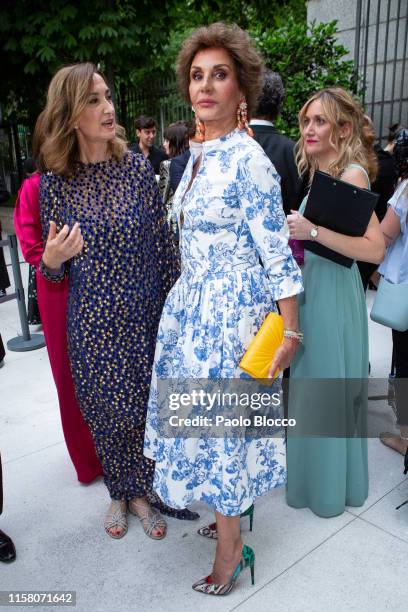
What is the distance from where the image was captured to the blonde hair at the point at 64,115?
6.78ft

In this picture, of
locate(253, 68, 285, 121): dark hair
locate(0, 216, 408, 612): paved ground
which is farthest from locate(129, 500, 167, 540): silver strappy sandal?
locate(253, 68, 285, 121): dark hair

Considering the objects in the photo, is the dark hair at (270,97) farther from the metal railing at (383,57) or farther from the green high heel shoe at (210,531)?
the metal railing at (383,57)

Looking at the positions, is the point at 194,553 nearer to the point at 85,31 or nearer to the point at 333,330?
the point at 333,330

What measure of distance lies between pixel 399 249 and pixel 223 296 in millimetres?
1272

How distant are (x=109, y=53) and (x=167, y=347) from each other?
7.13 meters

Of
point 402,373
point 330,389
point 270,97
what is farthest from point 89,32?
point 330,389

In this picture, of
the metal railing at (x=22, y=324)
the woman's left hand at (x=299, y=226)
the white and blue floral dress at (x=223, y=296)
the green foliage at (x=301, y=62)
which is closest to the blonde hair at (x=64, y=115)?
the white and blue floral dress at (x=223, y=296)

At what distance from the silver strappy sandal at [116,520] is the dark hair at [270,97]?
2.21 m

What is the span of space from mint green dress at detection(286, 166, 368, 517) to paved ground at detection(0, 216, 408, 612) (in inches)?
6.3

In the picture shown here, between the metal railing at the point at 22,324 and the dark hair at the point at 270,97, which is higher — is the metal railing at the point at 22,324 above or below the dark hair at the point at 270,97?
below

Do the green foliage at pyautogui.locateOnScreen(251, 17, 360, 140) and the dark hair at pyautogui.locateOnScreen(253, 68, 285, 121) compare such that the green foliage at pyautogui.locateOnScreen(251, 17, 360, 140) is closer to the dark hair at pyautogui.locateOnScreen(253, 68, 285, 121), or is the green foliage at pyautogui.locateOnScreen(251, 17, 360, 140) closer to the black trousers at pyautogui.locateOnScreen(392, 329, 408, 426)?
the dark hair at pyautogui.locateOnScreen(253, 68, 285, 121)

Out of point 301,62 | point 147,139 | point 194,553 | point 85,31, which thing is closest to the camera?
point 194,553

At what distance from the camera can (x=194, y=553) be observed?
2373 mm

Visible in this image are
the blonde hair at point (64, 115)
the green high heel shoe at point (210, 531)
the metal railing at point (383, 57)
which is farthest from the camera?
the metal railing at point (383, 57)
